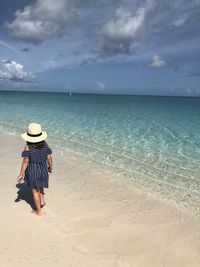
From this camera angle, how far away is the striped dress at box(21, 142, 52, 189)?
5.26m

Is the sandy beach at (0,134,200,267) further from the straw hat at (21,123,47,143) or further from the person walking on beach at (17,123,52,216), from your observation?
the straw hat at (21,123,47,143)

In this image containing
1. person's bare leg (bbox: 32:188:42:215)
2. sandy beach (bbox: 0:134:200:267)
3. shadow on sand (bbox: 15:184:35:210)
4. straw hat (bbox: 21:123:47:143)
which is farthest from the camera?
shadow on sand (bbox: 15:184:35:210)

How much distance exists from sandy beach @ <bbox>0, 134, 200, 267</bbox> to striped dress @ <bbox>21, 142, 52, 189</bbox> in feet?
2.20

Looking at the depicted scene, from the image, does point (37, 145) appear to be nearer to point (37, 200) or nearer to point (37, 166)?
point (37, 166)

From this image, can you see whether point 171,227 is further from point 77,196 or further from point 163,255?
point 77,196

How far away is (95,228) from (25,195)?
2.09m

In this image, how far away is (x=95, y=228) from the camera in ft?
17.4

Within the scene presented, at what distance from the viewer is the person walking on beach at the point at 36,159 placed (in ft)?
17.0

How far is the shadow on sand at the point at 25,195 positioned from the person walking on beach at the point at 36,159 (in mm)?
713

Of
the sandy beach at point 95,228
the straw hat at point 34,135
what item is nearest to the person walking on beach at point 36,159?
the straw hat at point 34,135

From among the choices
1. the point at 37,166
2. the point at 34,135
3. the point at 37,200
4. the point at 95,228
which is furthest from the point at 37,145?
the point at 95,228

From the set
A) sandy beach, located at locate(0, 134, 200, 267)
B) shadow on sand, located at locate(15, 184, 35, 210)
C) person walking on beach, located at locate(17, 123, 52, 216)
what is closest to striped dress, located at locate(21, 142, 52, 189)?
person walking on beach, located at locate(17, 123, 52, 216)

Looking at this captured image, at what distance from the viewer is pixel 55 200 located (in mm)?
6496

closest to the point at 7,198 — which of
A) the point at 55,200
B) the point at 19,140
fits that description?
the point at 55,200
